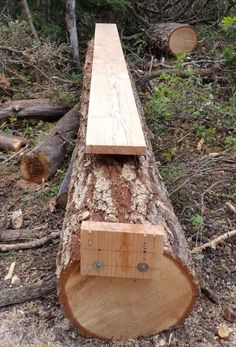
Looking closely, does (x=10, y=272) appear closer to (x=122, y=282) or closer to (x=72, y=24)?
(x=122, y=282)

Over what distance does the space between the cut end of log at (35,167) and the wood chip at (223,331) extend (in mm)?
2235

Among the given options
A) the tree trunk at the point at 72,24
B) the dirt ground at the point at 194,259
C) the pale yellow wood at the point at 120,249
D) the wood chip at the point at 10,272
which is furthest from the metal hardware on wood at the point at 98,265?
the tree trunk at the point at 72,24

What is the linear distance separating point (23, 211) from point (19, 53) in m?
3.54

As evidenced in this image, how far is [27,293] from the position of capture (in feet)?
8.99

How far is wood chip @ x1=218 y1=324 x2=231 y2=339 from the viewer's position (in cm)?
248

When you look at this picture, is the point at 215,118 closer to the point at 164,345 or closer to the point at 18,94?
the point at 18,94

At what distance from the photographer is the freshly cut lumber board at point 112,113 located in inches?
99.6

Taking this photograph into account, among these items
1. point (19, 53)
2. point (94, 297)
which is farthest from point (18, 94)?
point (94, 297)

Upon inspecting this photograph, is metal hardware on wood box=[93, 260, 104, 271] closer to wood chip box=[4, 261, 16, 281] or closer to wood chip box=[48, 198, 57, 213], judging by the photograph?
wood chip box=[4, 261, 16, 281]

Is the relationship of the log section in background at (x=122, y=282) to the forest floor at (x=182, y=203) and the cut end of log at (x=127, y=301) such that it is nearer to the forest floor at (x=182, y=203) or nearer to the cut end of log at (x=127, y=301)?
the cut end of log at (x=127, y=301)

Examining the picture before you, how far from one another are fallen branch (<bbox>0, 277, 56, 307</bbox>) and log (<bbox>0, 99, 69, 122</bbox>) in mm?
3025

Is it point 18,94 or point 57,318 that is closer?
point 57,318

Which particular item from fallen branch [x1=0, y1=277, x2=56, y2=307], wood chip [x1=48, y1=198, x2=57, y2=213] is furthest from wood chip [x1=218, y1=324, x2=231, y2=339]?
wood chip [x1=48, y1=198, x2=57, y2=213]

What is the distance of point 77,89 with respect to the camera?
20.7 ft
